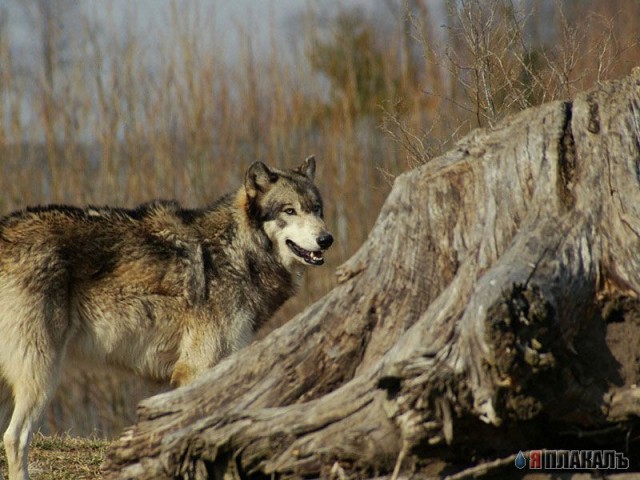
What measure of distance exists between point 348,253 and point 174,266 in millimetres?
5819

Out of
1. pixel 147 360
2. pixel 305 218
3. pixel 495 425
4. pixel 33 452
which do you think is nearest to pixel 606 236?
pixel 495 425

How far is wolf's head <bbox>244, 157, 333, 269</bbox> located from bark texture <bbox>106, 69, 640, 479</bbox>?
6.56 ft

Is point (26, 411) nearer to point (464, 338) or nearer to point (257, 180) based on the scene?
point (257, 180)

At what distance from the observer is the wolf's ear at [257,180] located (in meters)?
6.06

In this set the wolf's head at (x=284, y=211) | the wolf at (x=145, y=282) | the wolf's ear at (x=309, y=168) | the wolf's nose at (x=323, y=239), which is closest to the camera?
the wolf at (x=145, y=282)

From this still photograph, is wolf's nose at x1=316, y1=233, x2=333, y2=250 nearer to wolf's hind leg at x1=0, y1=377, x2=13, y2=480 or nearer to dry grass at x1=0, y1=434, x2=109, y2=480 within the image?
dry grass at x1=0, y1=434, x2=109, y2=480

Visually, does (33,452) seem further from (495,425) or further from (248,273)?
(495,425)

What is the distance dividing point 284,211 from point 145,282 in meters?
1.09

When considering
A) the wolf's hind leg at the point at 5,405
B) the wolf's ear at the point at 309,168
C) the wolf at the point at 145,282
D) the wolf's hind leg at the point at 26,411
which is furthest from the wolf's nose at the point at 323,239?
the wolf's hind leg at the point at 5,405

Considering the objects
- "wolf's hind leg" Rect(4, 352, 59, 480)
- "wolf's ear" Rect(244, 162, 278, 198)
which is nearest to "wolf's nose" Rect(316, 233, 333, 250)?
"wolf's ear" Rect(244, 162, 278, 198)

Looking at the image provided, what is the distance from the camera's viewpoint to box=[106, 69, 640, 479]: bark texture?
10.4 feet

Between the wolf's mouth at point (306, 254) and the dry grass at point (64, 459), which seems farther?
the wolf's mouth at point (306, 254)

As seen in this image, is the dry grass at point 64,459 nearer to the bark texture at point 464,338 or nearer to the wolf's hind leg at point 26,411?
the wolf's hind leg at point 26,411

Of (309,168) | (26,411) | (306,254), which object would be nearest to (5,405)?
(26,411)
